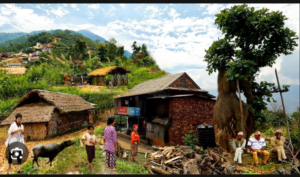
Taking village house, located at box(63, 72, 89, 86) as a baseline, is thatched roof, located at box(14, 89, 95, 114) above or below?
below

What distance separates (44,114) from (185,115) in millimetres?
11159

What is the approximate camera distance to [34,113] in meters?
13.7

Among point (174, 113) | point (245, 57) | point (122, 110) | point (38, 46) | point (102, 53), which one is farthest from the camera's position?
point (38, 46)

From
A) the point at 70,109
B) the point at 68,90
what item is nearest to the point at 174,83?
the point at 70,109

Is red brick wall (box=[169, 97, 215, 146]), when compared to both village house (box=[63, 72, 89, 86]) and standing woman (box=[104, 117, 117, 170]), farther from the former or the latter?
village house (box=[63, 72, 89, 86])

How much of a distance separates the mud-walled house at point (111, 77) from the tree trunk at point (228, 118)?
19322 mm

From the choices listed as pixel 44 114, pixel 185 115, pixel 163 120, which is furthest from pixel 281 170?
pixel 44 114

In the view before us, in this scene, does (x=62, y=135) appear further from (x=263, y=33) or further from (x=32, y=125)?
(x=263, y=33)

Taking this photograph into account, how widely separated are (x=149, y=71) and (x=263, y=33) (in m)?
27.3

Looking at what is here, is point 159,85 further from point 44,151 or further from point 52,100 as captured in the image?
point 44,151

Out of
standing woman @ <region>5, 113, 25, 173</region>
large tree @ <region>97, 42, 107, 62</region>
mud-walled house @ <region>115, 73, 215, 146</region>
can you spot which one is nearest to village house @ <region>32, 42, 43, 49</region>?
large tree @ <region>97, 42, 107, 62</region>

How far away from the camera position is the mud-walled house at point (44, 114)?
13.3 m

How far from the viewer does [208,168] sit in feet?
27.2

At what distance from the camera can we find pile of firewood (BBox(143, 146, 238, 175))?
25.4 feet
